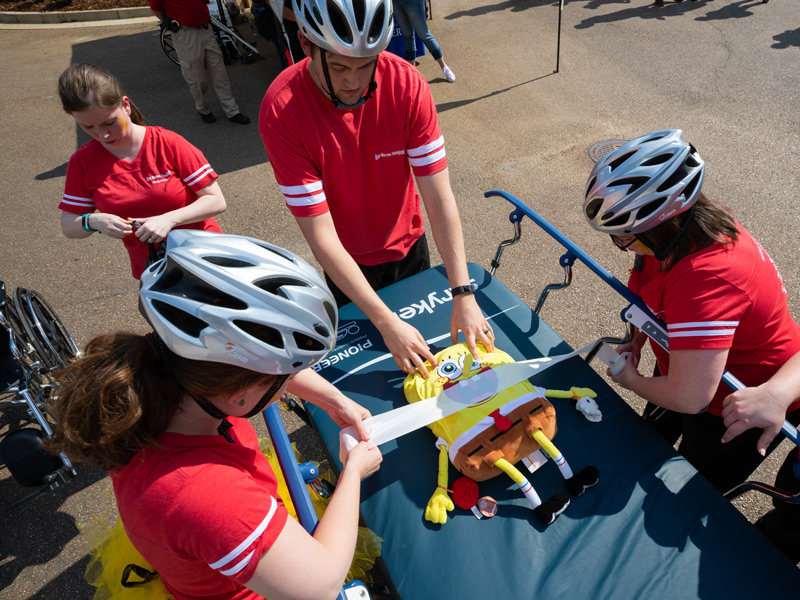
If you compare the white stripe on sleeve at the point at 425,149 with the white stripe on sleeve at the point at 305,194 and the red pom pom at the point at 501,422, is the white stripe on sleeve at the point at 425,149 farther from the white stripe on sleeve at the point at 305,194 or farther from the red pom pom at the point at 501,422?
the red pom pom at the point at 501,422

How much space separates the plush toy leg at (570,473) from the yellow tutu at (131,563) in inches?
29.5

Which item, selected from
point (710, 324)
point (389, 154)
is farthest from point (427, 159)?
point (710, 324)

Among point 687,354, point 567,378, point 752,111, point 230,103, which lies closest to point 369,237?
point 567,378

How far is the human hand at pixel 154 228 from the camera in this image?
2629 mm

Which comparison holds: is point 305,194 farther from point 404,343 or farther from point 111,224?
point 111,224

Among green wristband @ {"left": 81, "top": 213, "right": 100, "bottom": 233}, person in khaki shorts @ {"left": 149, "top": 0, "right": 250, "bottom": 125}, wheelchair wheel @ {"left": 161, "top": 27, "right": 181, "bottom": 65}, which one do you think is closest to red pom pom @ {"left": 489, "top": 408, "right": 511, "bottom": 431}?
green wristband @ {"left": 81, "top": 213, "right": 100, "bottom": 233}

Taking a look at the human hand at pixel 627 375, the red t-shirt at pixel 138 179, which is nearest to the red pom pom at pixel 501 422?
the human hand at pixel 627 375

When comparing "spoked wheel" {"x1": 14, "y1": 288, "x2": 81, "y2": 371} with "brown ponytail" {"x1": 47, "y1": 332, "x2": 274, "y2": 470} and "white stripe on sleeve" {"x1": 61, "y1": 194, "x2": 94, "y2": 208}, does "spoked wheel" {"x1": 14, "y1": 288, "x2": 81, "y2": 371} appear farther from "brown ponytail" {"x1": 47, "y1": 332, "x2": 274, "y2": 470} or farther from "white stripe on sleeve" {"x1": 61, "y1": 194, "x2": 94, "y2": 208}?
"brown ponytail" {"x1": 47, "y1": 332, "x2": 274, "y2": 470}

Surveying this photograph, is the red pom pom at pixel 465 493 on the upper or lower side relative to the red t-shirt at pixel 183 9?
lower

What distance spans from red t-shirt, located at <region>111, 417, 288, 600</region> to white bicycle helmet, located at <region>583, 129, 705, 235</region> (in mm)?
1544

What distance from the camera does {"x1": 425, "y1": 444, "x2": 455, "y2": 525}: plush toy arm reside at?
1937 millimetres

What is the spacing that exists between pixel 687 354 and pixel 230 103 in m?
6.65

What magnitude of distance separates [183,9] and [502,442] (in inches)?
250

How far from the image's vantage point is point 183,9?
5.99 m
